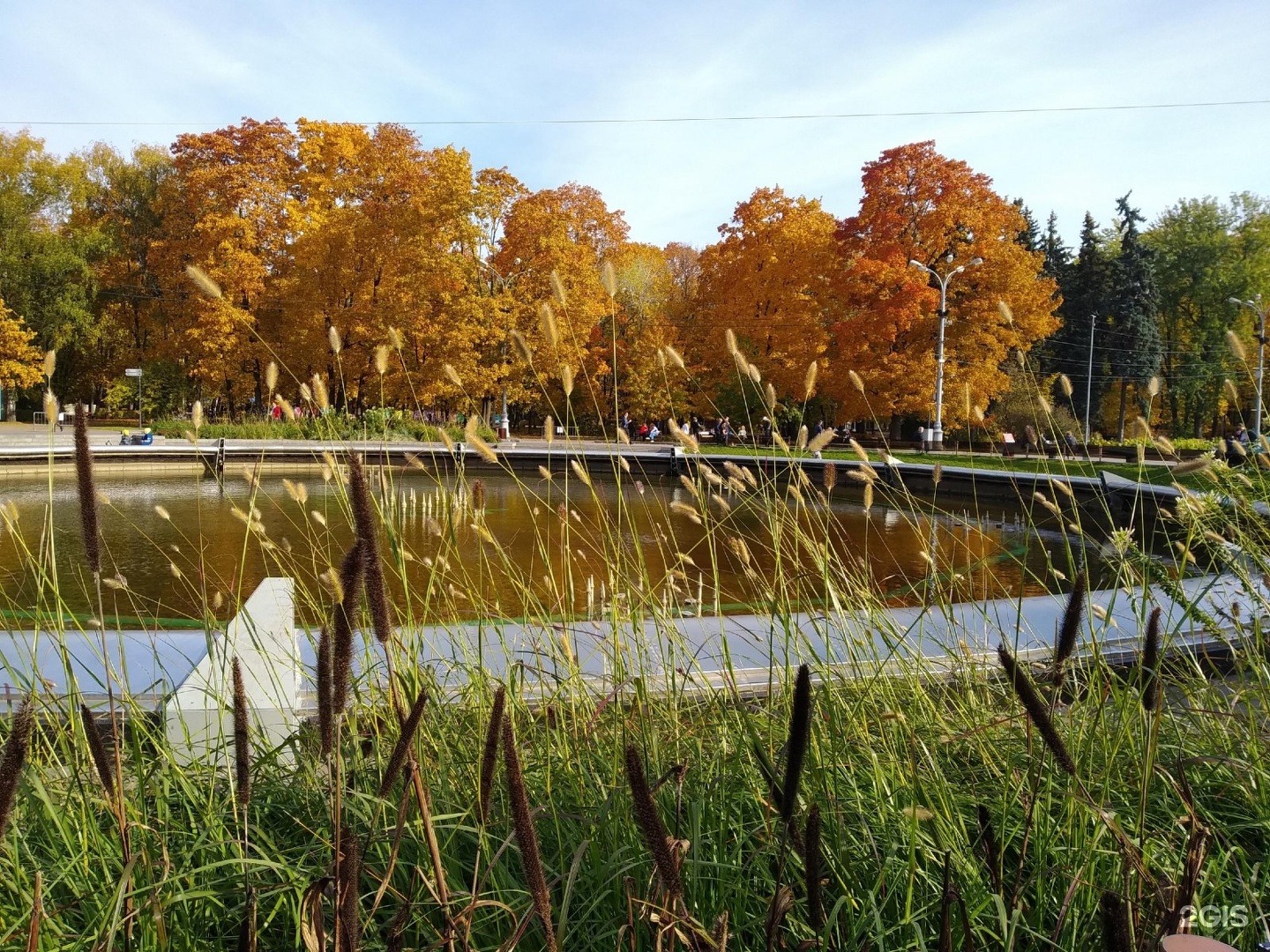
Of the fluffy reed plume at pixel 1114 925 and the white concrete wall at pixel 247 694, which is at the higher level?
the fluffy reed plume at pixel 1114 925

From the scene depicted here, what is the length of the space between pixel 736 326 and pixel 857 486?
11404mm

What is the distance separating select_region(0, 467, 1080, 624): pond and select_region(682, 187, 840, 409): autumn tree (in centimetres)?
997

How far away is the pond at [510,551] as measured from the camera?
2115 millimetres

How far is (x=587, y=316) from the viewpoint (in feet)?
89.5

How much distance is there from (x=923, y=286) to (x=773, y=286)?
17.7ft

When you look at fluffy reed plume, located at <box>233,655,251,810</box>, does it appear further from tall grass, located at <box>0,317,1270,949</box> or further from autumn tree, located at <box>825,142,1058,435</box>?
autumn tree, located at <box>825,142,1058,435</box>

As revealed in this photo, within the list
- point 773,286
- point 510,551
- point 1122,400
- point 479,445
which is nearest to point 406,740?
point 479,445

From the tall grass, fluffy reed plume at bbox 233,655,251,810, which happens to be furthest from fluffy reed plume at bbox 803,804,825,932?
fluffy reed plume at bbox 233,655,251,810

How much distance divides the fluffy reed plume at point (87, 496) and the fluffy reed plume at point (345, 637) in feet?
1.05

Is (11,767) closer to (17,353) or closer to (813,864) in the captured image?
(813,864)

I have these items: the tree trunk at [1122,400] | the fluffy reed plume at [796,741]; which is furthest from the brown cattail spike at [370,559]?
the tree trunk at [1122,400]

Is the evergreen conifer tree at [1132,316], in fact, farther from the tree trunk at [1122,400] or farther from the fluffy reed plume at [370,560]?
the fluffy reed plume at [370,560]

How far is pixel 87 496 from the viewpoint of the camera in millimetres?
988

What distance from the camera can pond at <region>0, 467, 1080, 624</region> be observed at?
212 centimetres
